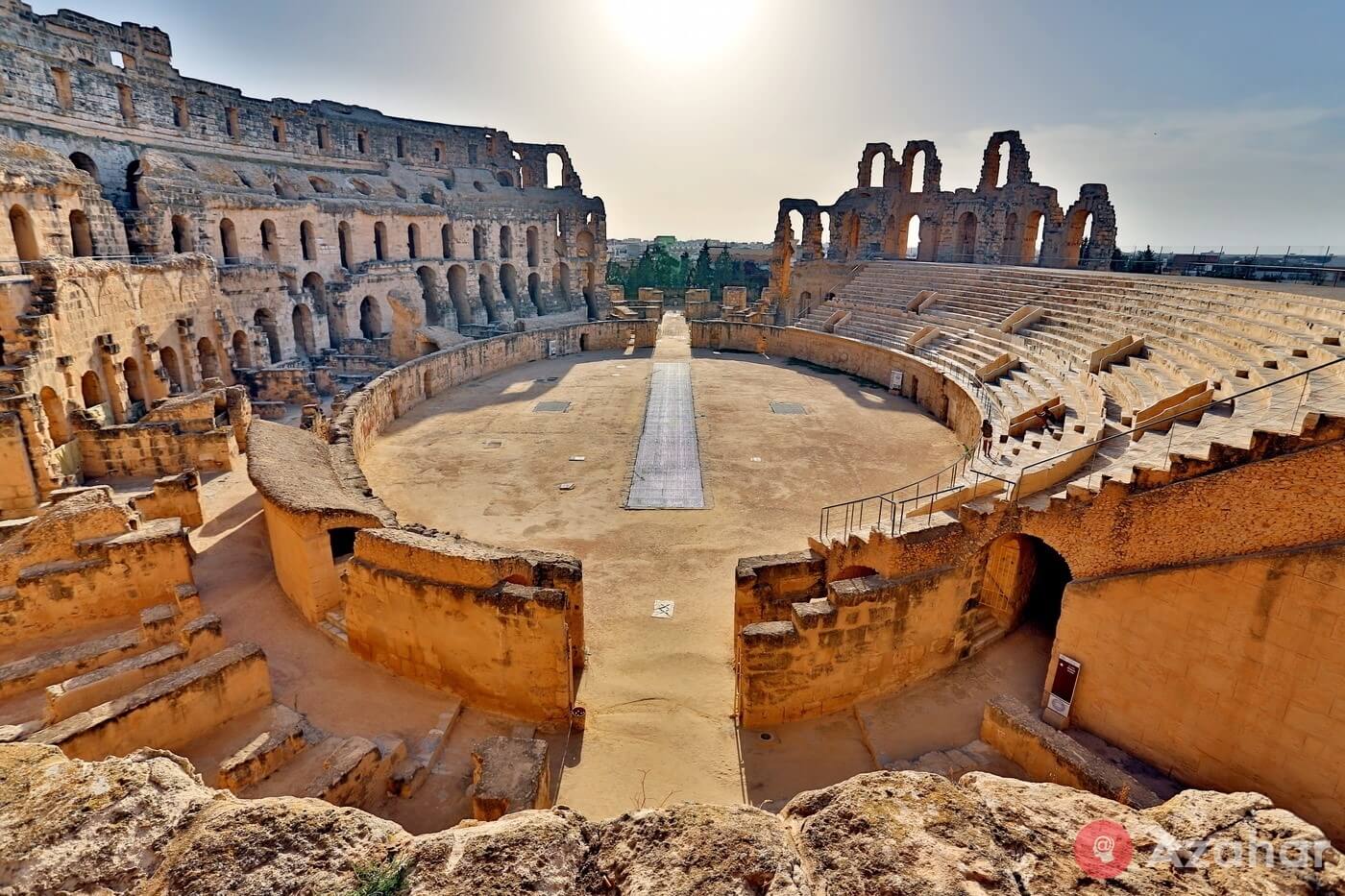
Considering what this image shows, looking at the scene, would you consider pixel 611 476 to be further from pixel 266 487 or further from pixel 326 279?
pixel 326 279

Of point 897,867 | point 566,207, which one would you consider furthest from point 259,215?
point 897,867

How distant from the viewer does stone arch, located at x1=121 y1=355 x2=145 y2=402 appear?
18.8 meters

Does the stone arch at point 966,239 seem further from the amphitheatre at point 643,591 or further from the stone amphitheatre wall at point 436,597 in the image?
the stone amphitheatre wall at point 436,597

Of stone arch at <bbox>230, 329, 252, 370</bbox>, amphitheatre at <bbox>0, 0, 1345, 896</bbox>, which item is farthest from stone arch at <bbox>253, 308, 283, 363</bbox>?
stone arch at <bbox>230, 329, 252, 370</bbox>

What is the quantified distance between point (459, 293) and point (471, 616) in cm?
3043

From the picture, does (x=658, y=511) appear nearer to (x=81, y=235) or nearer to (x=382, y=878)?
(x=382, y=878)

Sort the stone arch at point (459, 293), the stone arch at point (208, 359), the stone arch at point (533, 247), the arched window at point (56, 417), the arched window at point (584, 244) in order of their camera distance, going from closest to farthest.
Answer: the arched window at point (56, 417) < the stone arch at point (208, 359) < the stone arch at point (459, 293) < the stone arch at point (533, 247) < the arched window at point (584, 244)

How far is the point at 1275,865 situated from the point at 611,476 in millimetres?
13311

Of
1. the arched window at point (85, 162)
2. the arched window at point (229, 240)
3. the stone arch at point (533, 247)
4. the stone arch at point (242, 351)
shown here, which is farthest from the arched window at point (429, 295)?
the arched window at point (85, 162)

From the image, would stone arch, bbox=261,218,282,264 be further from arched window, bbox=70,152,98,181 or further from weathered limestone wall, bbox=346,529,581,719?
weathered limestone wall, bbox=346,529,581,719

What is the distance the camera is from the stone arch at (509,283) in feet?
124

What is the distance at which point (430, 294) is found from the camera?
112ft

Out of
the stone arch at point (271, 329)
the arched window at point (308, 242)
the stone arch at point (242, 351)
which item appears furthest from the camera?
the arched window at point (308, 242)

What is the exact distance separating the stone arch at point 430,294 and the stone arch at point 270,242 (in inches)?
285
